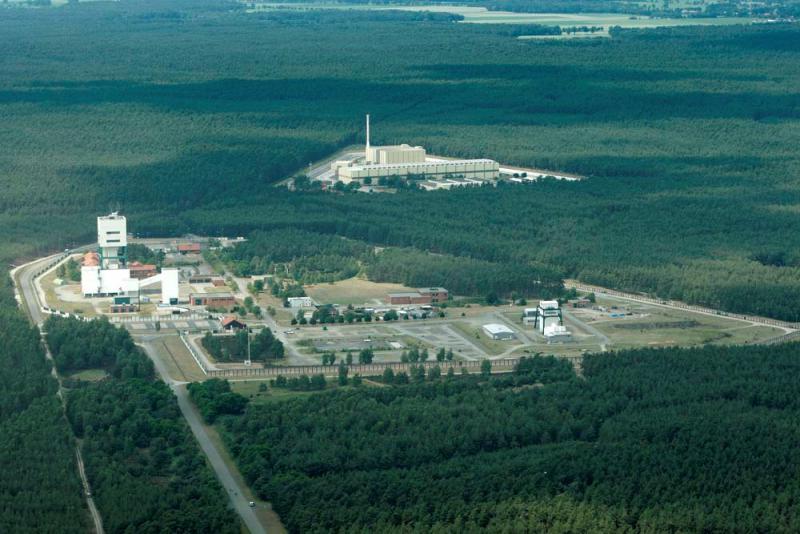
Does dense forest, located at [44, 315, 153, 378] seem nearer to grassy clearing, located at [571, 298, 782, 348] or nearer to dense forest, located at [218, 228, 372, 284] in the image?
dense forest, located at [218, 228, 372, 284]

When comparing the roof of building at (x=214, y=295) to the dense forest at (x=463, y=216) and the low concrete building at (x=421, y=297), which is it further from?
the dense forest at (x=463, y=216)

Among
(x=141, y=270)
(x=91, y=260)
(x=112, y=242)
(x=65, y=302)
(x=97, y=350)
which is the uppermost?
(x=112, y=242)

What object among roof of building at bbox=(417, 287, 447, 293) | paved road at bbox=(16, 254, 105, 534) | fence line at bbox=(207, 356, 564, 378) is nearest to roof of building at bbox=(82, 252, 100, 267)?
paved road at bbox=(16, 254, 105, 534)

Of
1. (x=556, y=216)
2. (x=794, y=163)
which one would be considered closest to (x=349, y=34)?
(x=794, y=163)

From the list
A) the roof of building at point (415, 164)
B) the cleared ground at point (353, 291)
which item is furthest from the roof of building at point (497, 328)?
the roof of building at point (415, 164)

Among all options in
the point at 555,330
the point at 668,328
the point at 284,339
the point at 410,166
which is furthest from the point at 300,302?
the point at 410,166

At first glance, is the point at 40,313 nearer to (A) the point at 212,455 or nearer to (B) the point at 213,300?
(B) the point at 213,300

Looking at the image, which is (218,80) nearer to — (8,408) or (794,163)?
(794,163)
